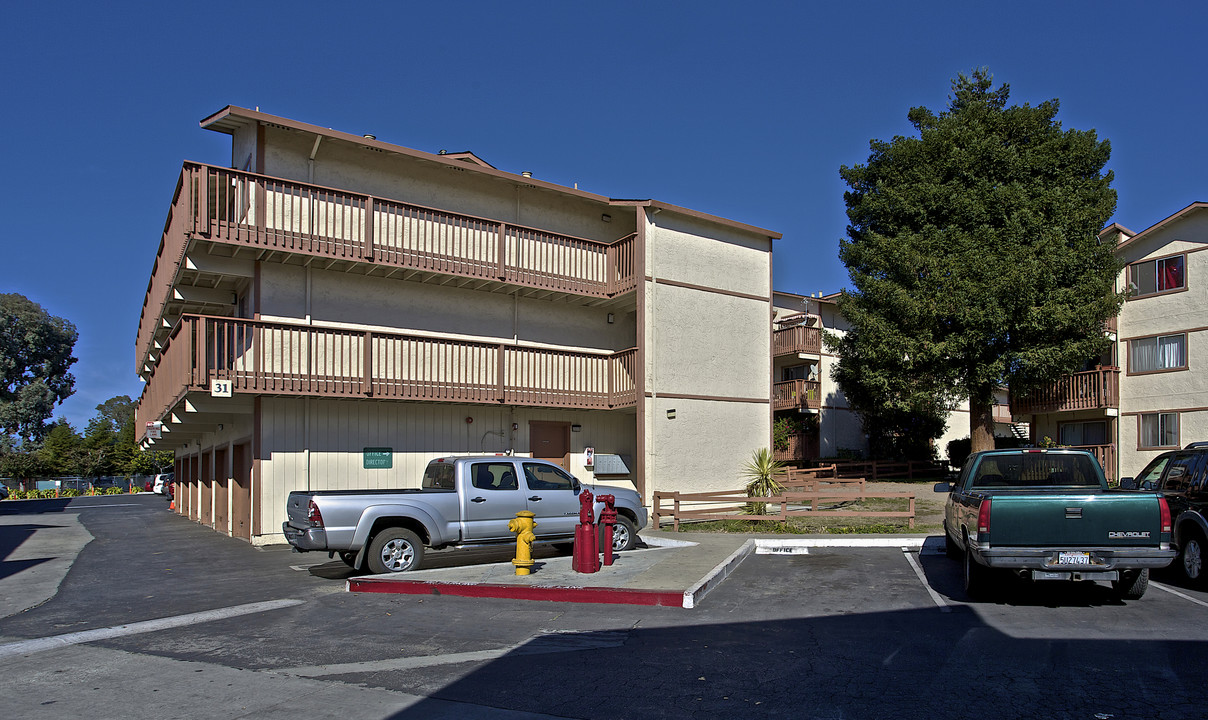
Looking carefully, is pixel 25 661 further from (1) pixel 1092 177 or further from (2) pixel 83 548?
Answer: (1) pixel 1092 177

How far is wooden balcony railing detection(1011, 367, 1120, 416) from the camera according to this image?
29.9 m

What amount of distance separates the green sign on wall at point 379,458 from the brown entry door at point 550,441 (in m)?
3.59

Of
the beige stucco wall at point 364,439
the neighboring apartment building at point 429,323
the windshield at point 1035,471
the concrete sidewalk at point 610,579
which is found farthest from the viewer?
Answer: the beige stucco wall at point 364,439

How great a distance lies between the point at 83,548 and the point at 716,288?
1583 cm

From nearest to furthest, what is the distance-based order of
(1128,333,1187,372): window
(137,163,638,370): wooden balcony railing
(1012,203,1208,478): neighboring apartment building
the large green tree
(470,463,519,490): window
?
(470,463,519,490): window, (137,163,638,370): wooden balcony railing, the large green tree, (1012,203,1208,478): neighboring apartment building, (1128,333,1187,372): window

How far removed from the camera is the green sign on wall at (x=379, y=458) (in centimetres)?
1884

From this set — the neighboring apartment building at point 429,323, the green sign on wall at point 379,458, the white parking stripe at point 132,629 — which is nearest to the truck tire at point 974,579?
the white parking stripe at point 132,629

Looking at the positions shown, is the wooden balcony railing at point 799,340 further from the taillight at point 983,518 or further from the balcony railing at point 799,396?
the taillight at point 983,518

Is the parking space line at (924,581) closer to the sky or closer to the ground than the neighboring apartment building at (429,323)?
closer to the ground

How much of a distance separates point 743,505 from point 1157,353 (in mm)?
17032

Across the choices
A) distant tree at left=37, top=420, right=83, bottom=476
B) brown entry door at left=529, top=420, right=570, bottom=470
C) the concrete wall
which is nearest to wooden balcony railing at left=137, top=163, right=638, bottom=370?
the concrete wall

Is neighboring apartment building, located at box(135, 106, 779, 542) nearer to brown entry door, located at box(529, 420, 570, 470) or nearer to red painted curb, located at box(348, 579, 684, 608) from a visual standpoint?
brown entry door, located at box(529, 420, 570, 470)

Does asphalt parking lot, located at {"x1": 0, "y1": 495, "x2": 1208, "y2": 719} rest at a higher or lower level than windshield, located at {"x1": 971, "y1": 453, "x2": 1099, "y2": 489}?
lower

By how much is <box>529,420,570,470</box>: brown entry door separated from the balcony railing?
18.4 metres
